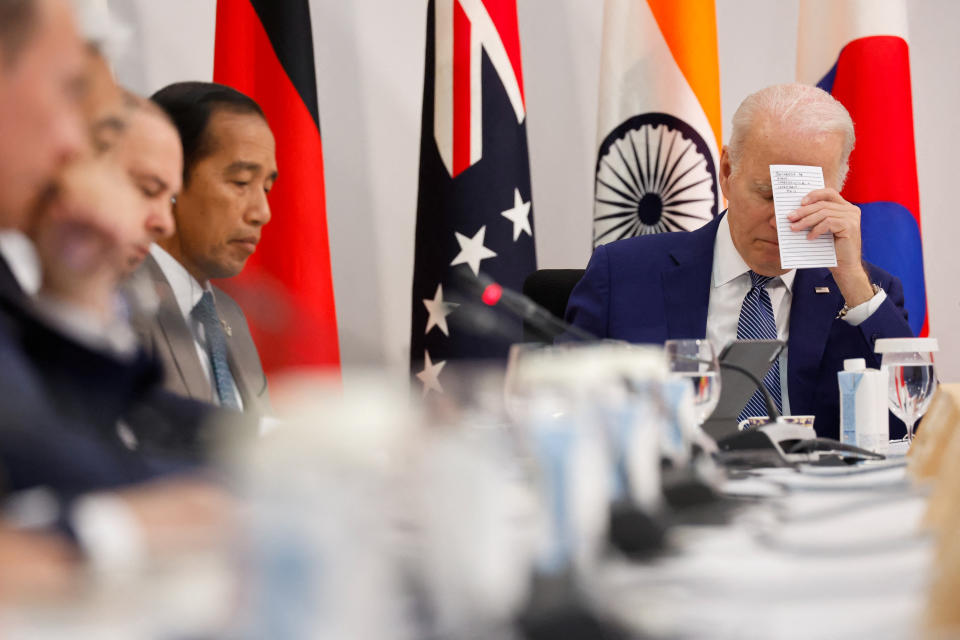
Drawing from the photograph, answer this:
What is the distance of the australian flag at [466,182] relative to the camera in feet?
9.23

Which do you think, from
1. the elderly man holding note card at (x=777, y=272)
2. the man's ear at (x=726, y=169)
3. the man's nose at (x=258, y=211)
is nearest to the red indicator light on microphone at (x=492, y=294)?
the man's nose at (x=258, y=211)

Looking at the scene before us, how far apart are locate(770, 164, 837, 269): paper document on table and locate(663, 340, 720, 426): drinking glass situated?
2.78ft

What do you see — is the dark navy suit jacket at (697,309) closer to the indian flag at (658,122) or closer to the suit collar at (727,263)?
the suit collar at (727,263)

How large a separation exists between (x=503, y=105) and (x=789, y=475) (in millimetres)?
2035

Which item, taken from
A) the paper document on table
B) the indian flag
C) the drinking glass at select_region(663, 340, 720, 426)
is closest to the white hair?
the paper document on table

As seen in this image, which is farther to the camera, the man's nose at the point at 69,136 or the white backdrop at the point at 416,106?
the white backdrop at the point at 416,106

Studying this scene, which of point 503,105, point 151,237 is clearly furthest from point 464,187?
point 151,237

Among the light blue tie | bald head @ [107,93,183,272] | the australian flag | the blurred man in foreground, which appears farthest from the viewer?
the australian flag

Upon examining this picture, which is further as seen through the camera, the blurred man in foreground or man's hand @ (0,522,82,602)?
the blurred man in foreground

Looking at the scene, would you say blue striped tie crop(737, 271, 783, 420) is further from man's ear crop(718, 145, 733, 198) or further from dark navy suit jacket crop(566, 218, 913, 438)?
man's ear crop(718, 145, 733, 198)

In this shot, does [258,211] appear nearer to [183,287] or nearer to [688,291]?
[183,287]

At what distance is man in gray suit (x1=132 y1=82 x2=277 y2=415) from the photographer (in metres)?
1.63

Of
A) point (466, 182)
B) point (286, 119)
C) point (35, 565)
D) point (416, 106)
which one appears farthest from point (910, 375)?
point (416, 106)

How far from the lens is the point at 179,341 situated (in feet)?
4.91
